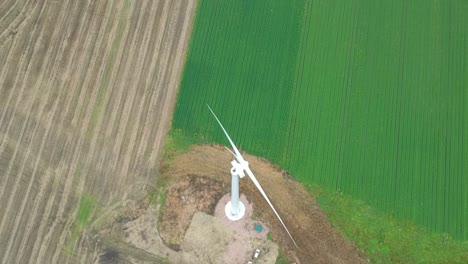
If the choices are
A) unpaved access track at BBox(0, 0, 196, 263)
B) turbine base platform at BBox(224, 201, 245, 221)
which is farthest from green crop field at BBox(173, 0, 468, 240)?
turbine base platform at BBox(224, 201, 245, 221)

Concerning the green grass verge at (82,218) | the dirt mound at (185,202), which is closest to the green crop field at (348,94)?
the dirt mound at (185,202)

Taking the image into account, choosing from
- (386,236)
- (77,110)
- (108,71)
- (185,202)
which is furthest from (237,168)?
(108,71)

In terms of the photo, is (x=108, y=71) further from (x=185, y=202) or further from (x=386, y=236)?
(x=386, y=236)

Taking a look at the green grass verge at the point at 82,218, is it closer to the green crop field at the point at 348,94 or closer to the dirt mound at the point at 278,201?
the dirt mound at the point at 278,201

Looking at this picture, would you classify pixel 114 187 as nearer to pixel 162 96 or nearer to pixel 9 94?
pixel 162 96

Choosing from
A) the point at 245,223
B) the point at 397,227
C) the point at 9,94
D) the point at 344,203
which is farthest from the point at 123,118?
the point at 397,227
